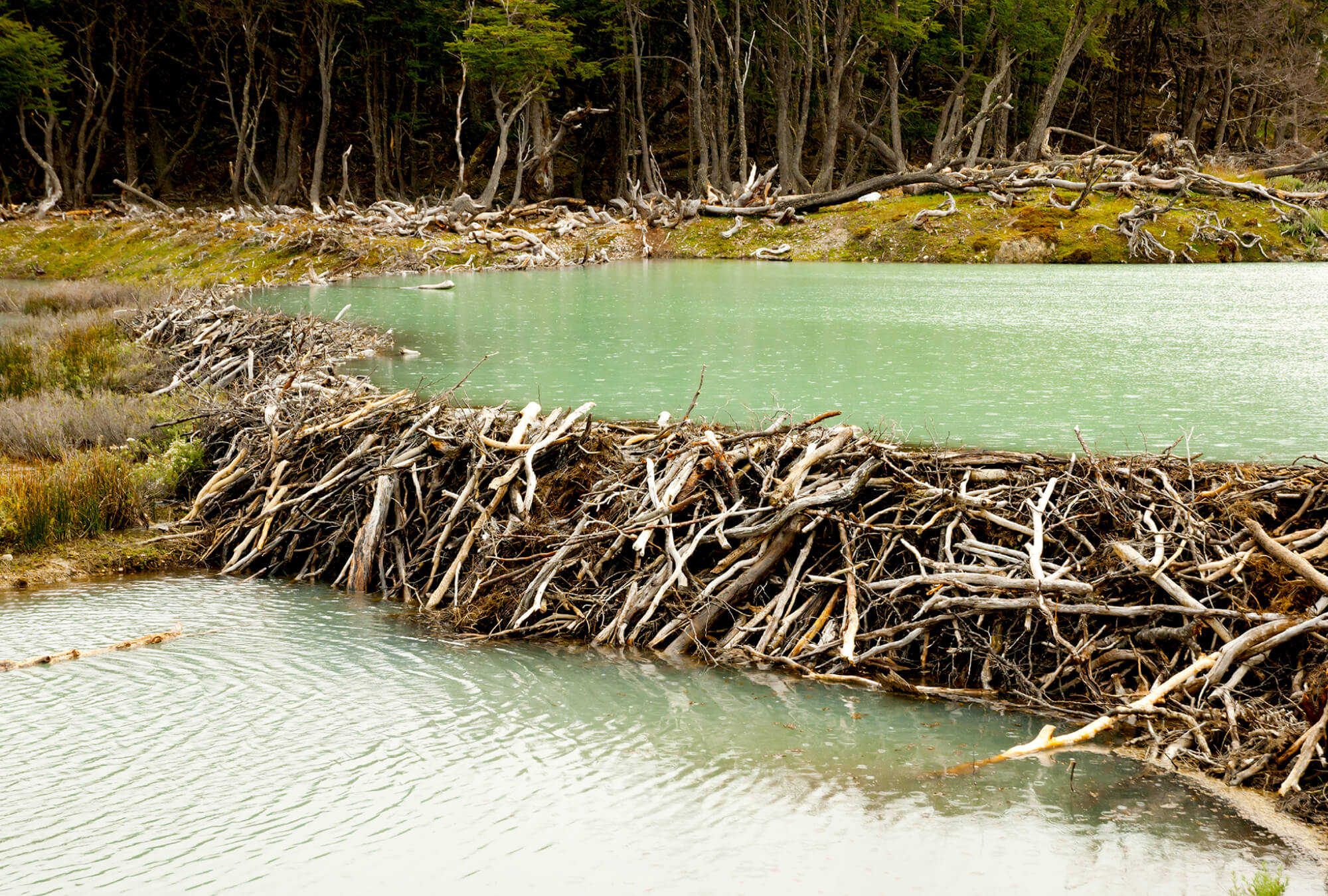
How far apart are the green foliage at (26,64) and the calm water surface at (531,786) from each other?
35196mm

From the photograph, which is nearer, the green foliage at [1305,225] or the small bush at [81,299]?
the small bush at [81,299]

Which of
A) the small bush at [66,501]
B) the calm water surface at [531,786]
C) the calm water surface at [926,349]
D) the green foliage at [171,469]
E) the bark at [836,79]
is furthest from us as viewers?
the bark at [836,79]

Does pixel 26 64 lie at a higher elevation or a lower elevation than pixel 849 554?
higher

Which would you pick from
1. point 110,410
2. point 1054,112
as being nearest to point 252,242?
point 110,410

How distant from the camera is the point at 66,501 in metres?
7.98

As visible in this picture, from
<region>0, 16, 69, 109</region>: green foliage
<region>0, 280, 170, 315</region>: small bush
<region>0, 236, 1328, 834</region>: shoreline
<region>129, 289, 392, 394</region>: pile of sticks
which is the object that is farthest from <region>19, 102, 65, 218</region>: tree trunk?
<region>0, 236, 1328, 834</region>: shoreline

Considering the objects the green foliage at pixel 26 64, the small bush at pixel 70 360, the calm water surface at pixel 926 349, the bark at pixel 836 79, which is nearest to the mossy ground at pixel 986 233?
the calm water surface at pixel 926 349

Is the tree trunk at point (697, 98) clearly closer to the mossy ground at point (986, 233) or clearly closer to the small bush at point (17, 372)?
the mossy ground at point (986, 233)

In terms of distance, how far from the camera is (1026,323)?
15.8m

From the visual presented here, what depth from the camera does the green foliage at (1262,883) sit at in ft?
11.7

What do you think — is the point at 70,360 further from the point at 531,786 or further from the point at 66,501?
the point at 531,786

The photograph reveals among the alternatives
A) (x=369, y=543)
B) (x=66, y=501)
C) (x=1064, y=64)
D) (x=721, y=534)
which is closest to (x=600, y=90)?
(x=1064, y=64)

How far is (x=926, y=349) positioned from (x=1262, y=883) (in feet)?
34.0

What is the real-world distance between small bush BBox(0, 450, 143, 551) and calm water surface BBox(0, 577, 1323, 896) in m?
1.81
